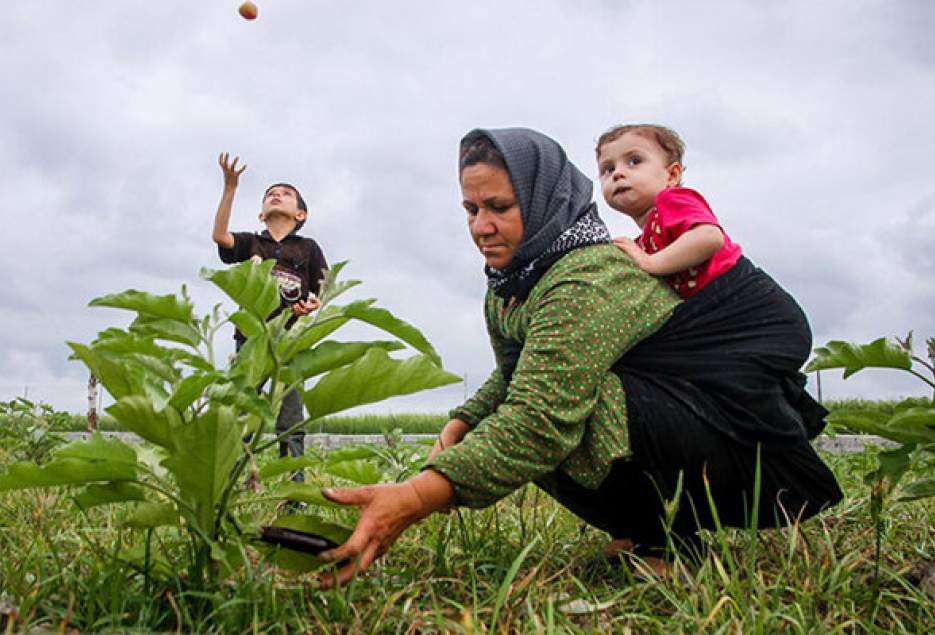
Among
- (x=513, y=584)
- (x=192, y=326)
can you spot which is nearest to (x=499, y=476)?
(x=513, y=584)

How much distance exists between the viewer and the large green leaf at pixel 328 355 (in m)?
1.73

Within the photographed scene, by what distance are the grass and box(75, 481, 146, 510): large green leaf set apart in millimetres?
90

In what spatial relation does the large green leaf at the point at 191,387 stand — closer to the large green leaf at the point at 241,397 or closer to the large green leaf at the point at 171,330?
the large green leaf at the point at 241,397

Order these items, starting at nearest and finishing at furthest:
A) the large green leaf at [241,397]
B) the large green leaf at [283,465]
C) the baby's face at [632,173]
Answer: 1. the large green leaf at [241,397]
2. the large green leaf at [283,465]
3. the baby's face at [632,173]

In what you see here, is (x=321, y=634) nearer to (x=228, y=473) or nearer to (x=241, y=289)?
(x=228, y=473)

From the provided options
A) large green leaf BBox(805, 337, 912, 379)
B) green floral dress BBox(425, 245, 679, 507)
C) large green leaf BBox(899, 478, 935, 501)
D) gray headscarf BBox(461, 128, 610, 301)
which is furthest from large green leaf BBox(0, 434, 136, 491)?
large green leaf BBox(899, 478, 935, 501)

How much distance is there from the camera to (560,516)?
125 inches

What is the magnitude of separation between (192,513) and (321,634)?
344 mm

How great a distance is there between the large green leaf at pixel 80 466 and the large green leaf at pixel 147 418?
60mm

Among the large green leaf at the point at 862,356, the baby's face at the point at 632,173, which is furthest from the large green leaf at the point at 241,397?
the baby's face at the point at 632,173

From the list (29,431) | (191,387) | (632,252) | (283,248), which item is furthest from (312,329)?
(283,248)

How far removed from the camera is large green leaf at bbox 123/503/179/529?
5.73 feet

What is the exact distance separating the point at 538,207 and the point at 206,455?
42.8 inches

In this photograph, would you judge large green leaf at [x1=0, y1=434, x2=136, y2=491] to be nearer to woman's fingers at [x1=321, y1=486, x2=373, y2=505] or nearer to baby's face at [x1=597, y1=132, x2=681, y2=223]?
woman's fingers at [x1=321, y1=486, x2=373, y2=505]
